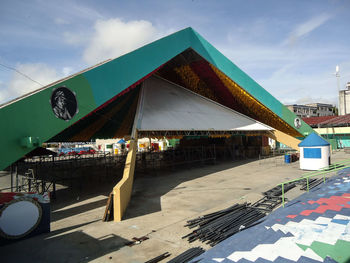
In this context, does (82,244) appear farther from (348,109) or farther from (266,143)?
(348,109)

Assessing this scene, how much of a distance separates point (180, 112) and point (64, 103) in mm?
11147

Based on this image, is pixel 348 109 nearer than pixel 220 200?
No

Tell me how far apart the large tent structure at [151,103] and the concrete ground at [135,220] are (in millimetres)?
1500

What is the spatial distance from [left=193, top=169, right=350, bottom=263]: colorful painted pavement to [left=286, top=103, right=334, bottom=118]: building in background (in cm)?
7780

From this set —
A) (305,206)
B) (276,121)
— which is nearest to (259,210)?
(305,206)

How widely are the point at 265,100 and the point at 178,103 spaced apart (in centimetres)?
798

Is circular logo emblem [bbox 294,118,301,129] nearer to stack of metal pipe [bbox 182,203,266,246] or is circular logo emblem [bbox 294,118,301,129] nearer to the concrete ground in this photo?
the concrete ground

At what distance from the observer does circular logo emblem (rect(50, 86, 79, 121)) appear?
391 inches

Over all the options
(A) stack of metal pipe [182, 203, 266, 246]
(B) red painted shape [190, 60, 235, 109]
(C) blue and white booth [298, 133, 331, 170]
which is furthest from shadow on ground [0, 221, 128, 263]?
(C) blue and white booth [298, 133, 331, 170]

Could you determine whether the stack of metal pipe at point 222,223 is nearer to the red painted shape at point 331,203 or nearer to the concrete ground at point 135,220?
the concrete ground at point 135,220

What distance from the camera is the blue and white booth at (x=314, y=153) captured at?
→ 762 inches

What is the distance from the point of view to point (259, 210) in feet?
33.4

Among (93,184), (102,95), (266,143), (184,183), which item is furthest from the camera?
(266,143)

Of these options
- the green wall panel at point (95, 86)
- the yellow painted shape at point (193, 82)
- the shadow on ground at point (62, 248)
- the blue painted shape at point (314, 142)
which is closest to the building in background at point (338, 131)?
the blue painted shape at point (314, 142)
